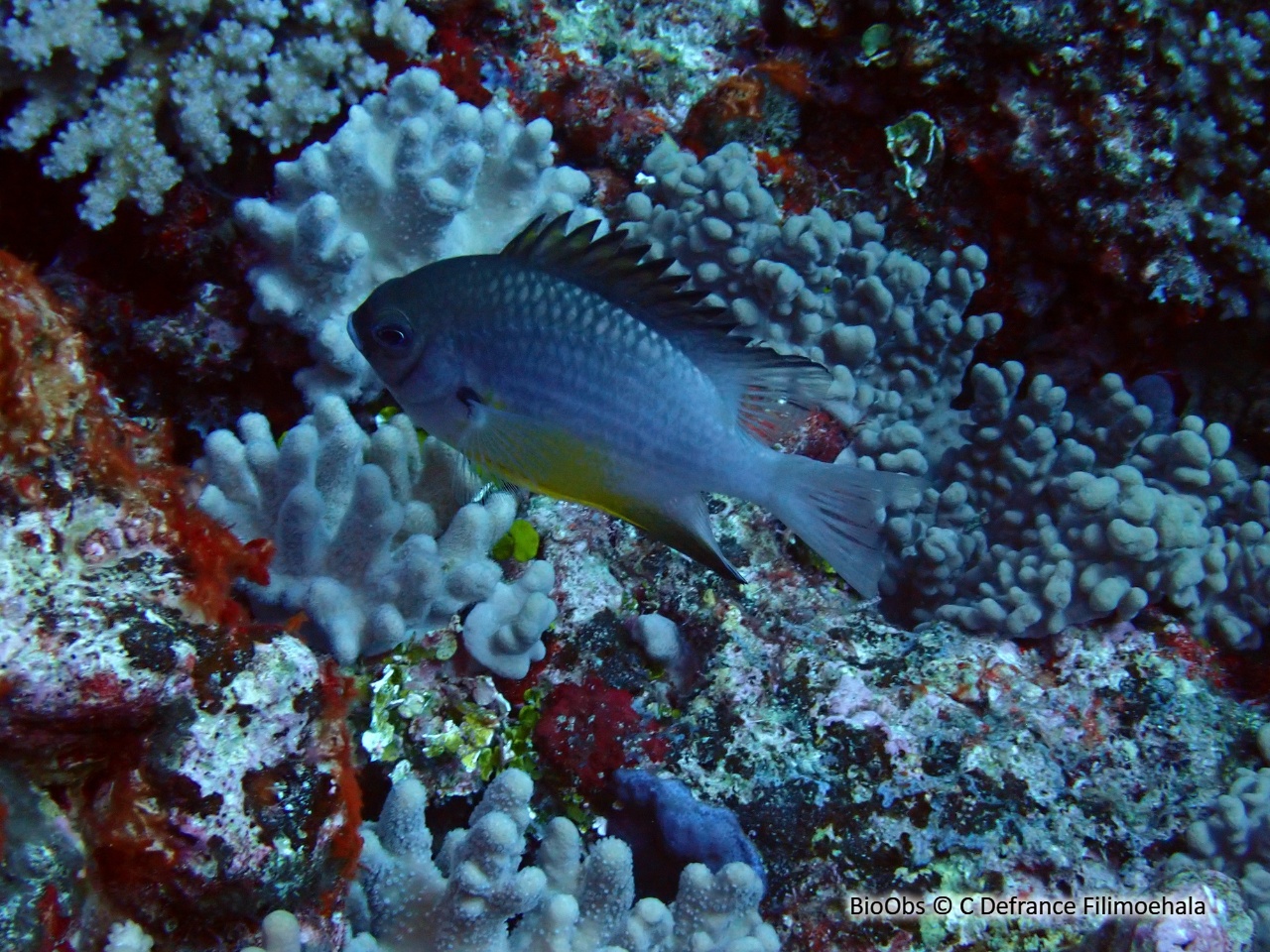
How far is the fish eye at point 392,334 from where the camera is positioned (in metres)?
2.38

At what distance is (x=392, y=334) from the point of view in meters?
2.38

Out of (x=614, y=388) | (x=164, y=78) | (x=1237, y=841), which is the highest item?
(x=164, y=78)

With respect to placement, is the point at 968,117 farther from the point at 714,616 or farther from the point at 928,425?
the point at 714,616

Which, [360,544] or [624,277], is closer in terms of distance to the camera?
[624,277]

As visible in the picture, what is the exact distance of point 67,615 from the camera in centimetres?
164

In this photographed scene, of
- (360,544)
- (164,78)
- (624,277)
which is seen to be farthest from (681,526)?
(164,78)

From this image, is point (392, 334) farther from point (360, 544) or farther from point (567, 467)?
point (360, 544)

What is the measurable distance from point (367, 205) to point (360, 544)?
4.84ft

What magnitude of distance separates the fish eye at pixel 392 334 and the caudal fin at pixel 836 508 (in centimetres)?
110

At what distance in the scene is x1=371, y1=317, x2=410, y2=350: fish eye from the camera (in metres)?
2.38

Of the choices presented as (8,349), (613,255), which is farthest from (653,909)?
(8,349)

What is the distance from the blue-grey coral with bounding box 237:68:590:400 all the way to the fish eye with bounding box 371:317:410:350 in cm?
94

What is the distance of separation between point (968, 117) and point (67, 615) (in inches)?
162

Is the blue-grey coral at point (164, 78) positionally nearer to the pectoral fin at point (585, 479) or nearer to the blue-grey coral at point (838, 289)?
the blue-grey coral at point (838, 289)
